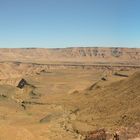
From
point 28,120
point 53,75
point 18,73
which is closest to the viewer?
point 28,120

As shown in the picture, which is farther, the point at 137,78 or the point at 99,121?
the point at 137,78

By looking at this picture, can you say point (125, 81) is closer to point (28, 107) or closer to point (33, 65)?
point (28, 107)

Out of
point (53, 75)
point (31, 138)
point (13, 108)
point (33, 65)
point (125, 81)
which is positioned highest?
point (33, 65)

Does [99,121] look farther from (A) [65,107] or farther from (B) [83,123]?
(A) [65,107]

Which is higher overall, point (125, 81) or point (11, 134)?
point (125, 81)

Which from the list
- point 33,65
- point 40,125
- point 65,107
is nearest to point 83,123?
point 40,125

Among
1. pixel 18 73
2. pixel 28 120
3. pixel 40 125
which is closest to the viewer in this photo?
pixel 40 125

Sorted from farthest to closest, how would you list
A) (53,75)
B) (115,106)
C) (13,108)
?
(53,75)
(13,108)
(115,106)

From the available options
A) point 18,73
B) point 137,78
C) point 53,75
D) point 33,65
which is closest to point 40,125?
point 137,78

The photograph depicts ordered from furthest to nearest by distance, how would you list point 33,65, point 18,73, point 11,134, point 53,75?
point 33,65
point 18,73
point 53,75
point 11,134
